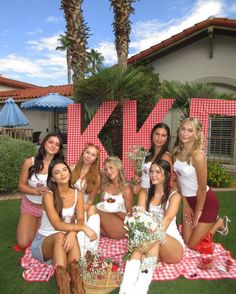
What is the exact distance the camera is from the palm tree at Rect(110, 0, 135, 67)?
11.1 metres

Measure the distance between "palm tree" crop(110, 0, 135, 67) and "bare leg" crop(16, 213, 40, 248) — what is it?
24.6 feet

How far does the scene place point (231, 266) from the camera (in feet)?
13.6

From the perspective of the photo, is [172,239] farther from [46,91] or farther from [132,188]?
[46,91]

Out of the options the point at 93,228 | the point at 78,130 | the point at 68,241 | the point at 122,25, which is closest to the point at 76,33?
the point at 122,25

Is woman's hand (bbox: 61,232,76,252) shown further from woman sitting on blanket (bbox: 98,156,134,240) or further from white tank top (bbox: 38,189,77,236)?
woman sitting on blanket (bbox: 98,156,134,240)

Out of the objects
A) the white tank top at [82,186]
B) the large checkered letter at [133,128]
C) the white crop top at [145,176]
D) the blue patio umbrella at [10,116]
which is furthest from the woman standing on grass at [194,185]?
the blue patio umbrella at [10,116]

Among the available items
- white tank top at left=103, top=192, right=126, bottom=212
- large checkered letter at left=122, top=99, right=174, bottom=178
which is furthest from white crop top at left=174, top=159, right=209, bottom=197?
large checkered letter at left=122, top=99, right=174, bottom=178

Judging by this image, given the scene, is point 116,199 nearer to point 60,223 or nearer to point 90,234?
point 90,234

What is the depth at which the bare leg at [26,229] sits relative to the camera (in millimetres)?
4840

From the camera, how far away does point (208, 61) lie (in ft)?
38.2

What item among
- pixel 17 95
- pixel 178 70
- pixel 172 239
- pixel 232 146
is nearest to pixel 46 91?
pixel 17 95

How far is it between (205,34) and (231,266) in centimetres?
934

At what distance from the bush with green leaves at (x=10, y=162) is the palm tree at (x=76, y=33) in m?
3.44

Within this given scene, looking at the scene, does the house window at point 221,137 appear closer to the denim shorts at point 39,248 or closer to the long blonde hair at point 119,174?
the long blonde hair at point 119,174
